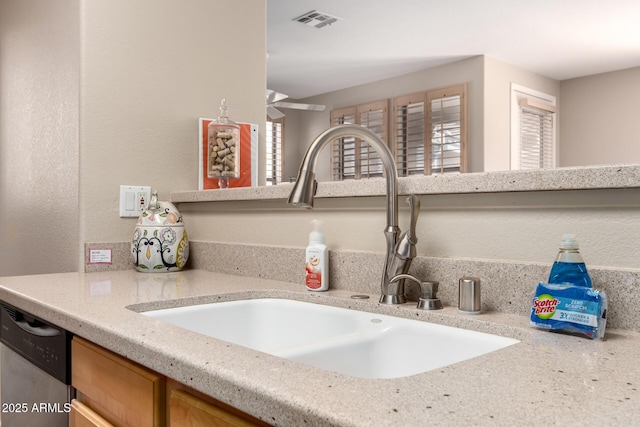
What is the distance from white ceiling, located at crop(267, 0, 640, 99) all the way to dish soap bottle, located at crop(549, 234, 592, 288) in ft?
11.3

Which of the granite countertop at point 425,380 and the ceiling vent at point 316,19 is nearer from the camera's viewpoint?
the granite countertop at point 425,380

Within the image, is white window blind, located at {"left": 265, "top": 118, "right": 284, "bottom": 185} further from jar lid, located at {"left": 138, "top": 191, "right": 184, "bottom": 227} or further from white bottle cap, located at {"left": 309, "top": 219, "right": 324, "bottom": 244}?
white bottle cap, located at {"left": 309, "top": 219, "right": 324, "bottom": 244}

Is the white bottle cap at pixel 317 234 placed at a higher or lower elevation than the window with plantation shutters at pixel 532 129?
lower

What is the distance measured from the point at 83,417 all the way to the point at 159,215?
2.70ft

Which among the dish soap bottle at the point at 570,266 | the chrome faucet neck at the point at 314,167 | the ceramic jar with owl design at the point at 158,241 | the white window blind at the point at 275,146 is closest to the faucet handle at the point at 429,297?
the chrome faucet neck at the point at 314,167

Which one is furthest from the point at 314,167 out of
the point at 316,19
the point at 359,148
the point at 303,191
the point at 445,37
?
the point at 359,148

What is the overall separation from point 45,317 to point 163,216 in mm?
637

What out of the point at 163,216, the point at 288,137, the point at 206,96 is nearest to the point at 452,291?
the point at 163,216

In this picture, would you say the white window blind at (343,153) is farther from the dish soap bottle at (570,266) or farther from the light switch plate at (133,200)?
the dish soap bottle at (570,266)

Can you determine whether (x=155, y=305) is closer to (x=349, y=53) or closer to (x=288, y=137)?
(x=349, y=53)

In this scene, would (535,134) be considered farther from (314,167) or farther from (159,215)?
(314,167)

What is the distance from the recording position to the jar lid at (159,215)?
1736 millimetres

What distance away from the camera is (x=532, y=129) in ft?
19.3

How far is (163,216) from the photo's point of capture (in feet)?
5.73
